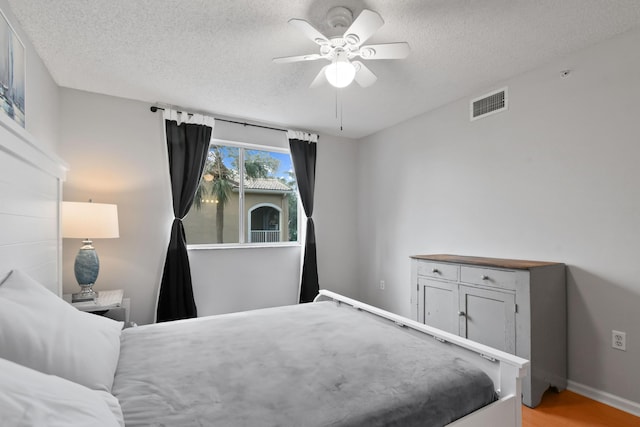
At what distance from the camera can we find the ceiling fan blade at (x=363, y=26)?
63.2 inches

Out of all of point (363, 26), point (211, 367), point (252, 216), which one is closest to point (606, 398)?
point (211, 367)

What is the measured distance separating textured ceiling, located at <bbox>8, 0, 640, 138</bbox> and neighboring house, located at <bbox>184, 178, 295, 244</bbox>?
3.54ft

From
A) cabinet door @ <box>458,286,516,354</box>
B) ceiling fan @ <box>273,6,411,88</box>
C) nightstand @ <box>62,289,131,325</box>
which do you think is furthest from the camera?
nightstand @ <box>62,289,131,325</box>

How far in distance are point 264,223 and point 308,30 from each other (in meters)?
2.54

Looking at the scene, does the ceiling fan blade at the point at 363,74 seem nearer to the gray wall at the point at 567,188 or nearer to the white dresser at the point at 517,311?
the gray wall at the point at 567,188

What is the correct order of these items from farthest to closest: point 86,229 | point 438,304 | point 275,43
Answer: point 438,304
point 86,229
point 275,43

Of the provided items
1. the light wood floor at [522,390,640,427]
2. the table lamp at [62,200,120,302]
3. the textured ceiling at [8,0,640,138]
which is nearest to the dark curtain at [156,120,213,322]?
the textured ceiling at [8,0,640,138]

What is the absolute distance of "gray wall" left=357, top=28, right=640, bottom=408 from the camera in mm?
2055

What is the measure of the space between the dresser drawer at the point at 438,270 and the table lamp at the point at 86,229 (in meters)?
2.63

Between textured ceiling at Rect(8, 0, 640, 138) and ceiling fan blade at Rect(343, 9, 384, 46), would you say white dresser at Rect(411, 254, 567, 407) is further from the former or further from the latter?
ceiling fan blade at Rect(343, 9, 384, 46)

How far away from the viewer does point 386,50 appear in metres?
1.94

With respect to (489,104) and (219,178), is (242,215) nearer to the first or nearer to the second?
(219,178)

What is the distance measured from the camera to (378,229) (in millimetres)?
4141

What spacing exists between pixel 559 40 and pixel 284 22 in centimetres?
185
